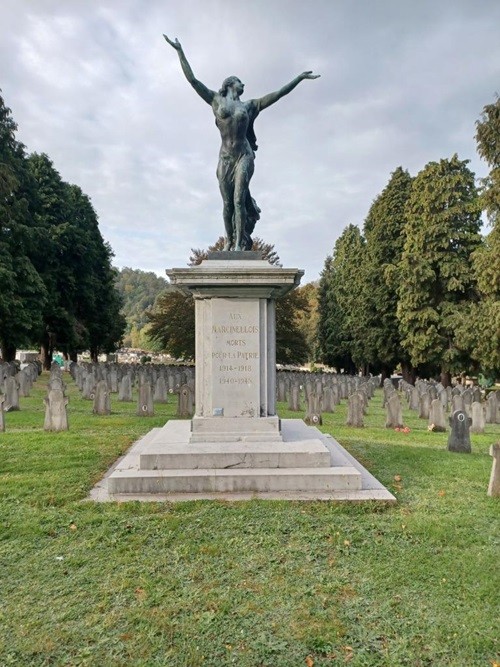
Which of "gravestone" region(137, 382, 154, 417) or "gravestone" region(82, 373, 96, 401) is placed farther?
"gravestone" region(82, 373, 96, 401)

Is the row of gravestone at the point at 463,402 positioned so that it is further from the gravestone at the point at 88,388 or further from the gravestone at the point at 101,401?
the gravestone at the point at 88,388

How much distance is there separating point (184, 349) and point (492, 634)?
30.8 metres

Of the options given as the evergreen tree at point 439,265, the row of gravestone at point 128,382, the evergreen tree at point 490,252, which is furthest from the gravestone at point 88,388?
the evergreen tree at point 439,265

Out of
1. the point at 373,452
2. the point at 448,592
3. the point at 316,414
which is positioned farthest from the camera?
the point at 316,414

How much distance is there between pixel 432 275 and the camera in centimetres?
2692

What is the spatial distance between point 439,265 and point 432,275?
34.1 inches

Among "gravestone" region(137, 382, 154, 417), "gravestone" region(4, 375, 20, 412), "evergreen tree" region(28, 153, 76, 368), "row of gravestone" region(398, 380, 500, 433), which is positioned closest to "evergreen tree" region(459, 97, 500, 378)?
"row of gravestone" region(398, 380, 500, 433)

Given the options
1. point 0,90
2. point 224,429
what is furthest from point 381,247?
point 224,429

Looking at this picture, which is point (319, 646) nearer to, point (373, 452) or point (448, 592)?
point (448, 592)

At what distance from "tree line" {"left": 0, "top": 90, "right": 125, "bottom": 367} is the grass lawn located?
20.8 meters

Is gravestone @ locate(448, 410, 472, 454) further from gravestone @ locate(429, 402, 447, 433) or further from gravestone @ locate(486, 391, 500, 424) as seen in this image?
gravestone @ locate(486, 391, 500, 424)

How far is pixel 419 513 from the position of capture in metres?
4.80

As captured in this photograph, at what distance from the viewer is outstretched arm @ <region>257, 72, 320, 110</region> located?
268 inches

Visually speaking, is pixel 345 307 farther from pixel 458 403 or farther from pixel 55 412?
pixel 55 412
